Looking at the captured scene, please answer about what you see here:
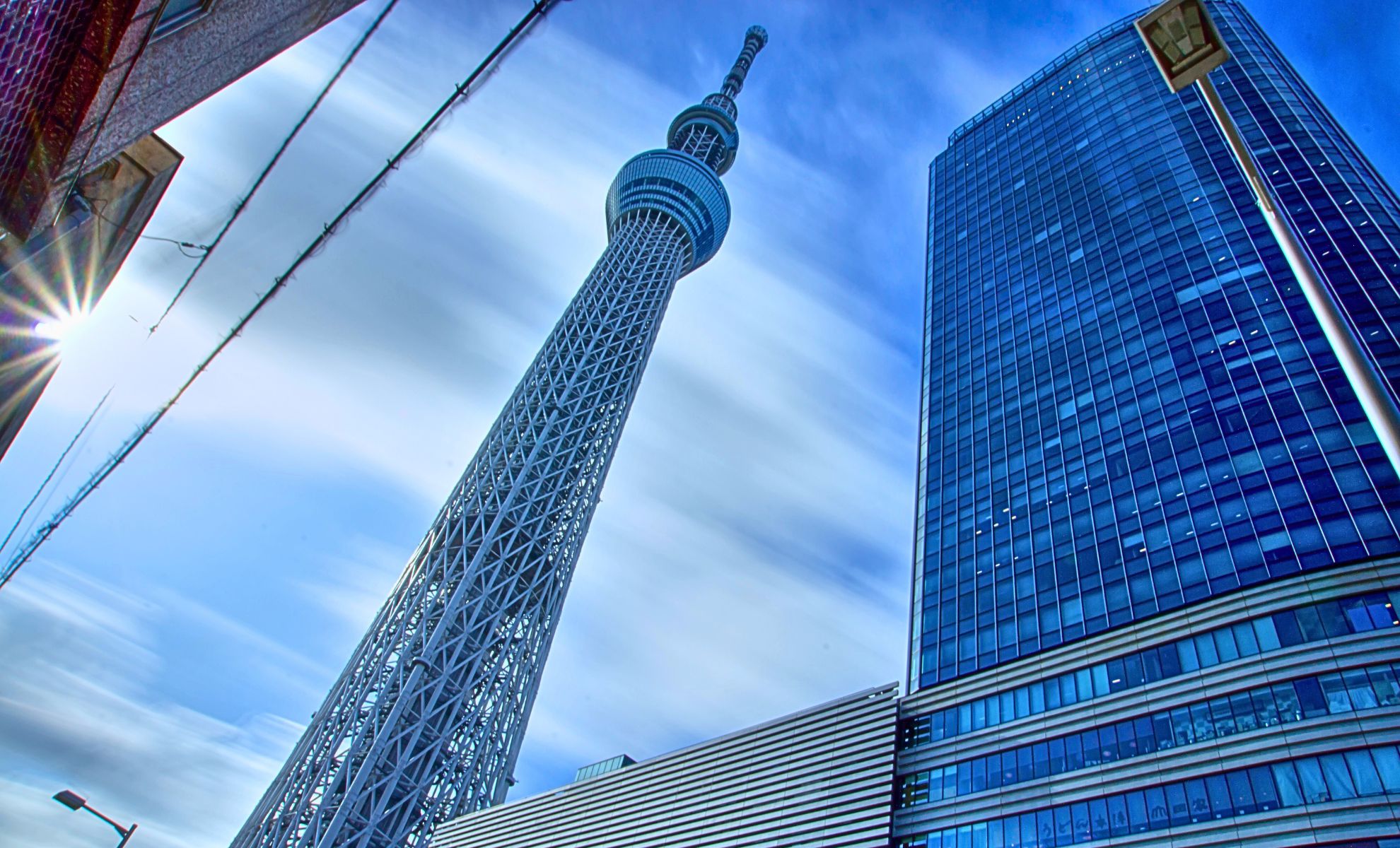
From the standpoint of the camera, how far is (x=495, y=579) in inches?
2805

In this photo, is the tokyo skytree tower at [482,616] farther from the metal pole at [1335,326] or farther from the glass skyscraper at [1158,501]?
the metal pole at [1335,326]

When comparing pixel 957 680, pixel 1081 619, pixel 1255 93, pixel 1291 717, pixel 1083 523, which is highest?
pixel 1255 93

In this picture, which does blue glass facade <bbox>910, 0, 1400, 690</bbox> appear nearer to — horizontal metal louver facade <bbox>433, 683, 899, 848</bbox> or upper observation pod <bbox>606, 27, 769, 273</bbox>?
horizontal metal louver facade <bbox>433, 683, 899, 848</bbox>

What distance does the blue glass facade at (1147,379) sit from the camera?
156 feet

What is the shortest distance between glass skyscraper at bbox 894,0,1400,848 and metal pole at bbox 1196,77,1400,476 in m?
32.9

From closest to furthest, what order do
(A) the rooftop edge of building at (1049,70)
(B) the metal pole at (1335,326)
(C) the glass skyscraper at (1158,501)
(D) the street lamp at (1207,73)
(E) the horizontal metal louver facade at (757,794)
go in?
1. (B) the metal pole at (1335,326)
2. (D) the street lamp at (1207,73)
3. (C) the glass skyscraper at (1158,501)
4. (E) the horizontal metal louver facade at (757,794)
5. (A) the rooftop edge of building at (1049,70)

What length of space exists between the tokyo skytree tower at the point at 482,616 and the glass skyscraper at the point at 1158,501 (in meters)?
34.6

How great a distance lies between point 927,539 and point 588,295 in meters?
52.3

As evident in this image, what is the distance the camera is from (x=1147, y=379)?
60.9m

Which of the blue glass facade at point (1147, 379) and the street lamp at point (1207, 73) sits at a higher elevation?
the blue glass facade at point (1147, 379)

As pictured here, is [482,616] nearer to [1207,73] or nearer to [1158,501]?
[1158,501]

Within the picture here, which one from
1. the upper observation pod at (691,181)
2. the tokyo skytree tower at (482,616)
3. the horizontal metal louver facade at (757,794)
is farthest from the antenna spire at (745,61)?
the horizontal metal louver facade at (757,794)

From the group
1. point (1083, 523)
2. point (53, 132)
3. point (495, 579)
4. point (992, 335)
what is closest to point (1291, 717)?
point (1083, 523)

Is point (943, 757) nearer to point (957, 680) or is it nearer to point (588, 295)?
point (957, 680)
